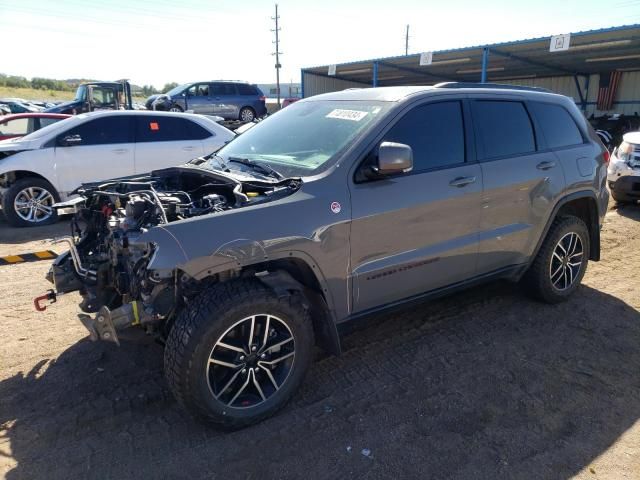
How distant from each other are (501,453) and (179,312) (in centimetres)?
198

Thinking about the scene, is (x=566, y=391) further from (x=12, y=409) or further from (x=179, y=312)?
(x=12, y=409)

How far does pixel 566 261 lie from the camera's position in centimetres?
467

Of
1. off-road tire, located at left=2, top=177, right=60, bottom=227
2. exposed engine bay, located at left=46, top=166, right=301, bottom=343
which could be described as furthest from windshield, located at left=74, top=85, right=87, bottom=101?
exposed engine bay, located at left=46, top=166, right=301, bottom=343

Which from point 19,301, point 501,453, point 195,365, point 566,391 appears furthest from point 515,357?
point 19,301

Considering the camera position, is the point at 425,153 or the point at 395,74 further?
the point at 395,74

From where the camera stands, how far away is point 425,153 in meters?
3.54

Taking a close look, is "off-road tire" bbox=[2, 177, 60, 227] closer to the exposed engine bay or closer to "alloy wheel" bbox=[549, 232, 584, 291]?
the exposed engine bay

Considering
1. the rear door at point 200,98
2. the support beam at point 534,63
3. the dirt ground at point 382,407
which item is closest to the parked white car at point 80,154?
the dirt ground at point 382,407

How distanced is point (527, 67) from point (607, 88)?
164 inches

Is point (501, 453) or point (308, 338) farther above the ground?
point (308, 338)

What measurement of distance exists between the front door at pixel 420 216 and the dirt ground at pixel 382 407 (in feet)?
1.39

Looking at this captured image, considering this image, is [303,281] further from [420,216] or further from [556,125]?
[556,125]

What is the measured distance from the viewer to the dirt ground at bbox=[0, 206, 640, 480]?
2.66m

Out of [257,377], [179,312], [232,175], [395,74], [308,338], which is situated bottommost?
[257,377]
